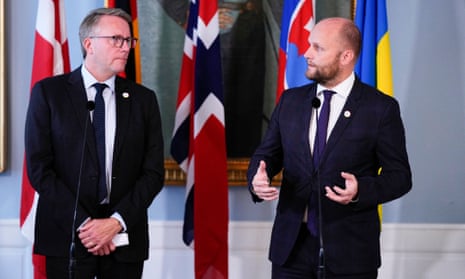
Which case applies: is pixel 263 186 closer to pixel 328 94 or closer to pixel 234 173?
pixel 328 94

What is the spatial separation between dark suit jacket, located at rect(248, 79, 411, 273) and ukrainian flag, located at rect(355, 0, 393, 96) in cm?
93

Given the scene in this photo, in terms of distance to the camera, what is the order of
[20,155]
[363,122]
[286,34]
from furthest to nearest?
[20,155] → [286,34] → [363,122]

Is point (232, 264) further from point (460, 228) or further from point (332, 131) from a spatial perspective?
point (332, 131)

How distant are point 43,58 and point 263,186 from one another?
1.63m

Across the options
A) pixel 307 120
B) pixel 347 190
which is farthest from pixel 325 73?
pixel 347 190

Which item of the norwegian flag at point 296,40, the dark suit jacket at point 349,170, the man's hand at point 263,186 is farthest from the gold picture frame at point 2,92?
the man's hand at point 263,186

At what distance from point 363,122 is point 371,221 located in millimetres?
379

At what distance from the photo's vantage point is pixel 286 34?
11.2ft

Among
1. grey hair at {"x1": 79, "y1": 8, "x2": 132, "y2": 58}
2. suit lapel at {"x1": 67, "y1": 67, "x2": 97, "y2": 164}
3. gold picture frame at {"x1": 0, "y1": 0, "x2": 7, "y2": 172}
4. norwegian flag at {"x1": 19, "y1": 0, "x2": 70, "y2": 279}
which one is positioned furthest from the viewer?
gold picture frame at {"x1": 0, "y1": 0, "x2": 7, "y2": 172}

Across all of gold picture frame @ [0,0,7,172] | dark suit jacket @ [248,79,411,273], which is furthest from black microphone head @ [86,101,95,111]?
gold picture frame @ [0,0,7,172]

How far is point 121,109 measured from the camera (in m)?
2.59

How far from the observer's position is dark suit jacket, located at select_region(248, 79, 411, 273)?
2367 millimetres

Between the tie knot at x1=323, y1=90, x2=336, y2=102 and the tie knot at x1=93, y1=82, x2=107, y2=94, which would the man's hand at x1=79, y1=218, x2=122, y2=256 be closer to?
A: the tie knot at x1=93, y1=82, x2=107, y2=94

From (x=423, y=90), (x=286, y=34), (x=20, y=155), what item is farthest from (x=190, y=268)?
(x=423, y=90)
